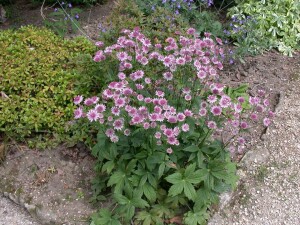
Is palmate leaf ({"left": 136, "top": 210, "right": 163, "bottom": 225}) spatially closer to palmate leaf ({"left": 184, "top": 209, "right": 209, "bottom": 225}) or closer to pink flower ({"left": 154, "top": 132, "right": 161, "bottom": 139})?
palmate leaf ({"left": 184, "top": 209, "right": 209, "bottom": 225})

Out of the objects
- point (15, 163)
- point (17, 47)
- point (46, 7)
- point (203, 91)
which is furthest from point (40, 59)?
point (46, 7)

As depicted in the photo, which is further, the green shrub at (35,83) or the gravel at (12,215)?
the green shrub at (35,83)

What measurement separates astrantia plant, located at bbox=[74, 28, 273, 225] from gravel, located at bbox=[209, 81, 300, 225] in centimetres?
28

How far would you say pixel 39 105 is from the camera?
353 centimetres

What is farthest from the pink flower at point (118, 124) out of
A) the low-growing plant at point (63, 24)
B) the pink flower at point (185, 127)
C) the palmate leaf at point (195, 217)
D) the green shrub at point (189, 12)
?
the green shrub at point (189, 12)

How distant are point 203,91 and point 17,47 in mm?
1895

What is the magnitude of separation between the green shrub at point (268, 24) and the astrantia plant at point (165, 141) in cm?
207

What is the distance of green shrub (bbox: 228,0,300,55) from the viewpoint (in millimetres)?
4875

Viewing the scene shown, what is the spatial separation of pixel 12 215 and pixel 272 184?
2.13 m

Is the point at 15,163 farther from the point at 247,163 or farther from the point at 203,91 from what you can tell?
the point at 247,163

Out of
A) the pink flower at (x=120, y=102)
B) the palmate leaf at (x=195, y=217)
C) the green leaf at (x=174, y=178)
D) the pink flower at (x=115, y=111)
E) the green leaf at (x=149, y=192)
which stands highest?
the pink flower at (x=120, y=102)

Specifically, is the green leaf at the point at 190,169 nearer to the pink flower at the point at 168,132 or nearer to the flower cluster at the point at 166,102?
the flower cluster at the point at 166,102

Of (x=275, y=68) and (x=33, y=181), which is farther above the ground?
(x=275, y=68)

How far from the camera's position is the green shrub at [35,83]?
344 centimetres
